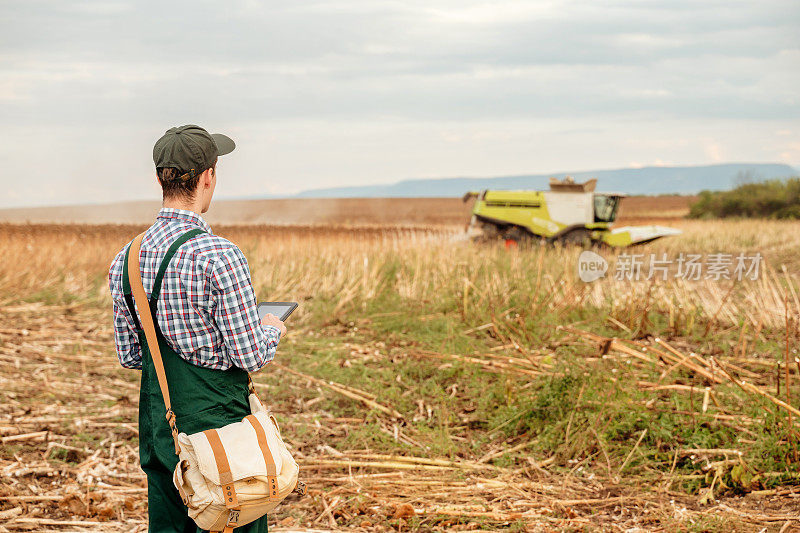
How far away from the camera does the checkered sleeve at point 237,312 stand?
2074mm

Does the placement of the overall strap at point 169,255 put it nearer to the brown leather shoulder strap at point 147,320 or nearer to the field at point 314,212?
the brown leather shoulder strap at point 147,320

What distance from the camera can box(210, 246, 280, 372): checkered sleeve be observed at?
81.7 inches

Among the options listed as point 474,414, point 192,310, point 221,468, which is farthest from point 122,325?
point 474,414

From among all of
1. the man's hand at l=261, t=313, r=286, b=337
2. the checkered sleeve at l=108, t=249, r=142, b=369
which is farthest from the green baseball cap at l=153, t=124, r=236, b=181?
the man's hand at l=261, t=313, r=286, b=337

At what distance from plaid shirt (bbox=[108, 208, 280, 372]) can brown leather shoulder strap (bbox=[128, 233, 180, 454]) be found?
0.8 inches

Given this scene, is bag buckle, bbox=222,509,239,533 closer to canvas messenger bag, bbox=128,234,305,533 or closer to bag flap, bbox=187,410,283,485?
canvas messenger bag, bbox=128,234,305,533

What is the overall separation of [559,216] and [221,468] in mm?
16336

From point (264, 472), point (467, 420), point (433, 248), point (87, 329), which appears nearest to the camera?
point (264, 472)

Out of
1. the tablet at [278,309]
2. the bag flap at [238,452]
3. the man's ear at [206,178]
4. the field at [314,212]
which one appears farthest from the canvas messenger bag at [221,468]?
the field at [314,212]

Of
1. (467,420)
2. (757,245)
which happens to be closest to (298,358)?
(467,420)

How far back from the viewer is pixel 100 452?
15.9 feet

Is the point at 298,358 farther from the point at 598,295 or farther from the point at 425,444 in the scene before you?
the point at 598,295

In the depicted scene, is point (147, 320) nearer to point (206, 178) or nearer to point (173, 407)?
point (173, 407)

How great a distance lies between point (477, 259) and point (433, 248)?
882mm
